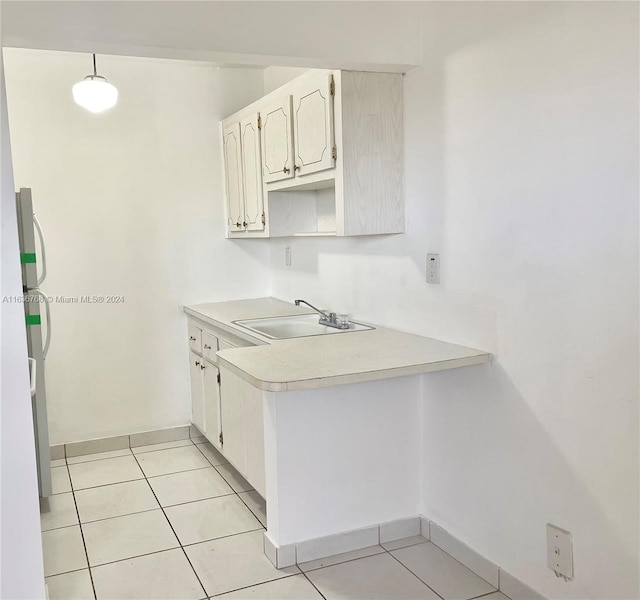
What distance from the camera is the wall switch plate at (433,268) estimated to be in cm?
255

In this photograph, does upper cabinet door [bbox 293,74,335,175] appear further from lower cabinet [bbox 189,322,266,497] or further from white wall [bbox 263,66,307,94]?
lower cabinet [bbox 189,322,266,497]

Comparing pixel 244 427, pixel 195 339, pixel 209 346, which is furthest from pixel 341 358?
pixel 195 339

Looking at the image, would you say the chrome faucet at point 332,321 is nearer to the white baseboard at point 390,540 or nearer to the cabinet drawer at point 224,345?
the cabinet drawer at point 224,345

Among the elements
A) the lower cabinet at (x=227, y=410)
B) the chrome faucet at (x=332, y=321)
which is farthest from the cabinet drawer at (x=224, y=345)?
the chrome faucet at (x=332, y=321)

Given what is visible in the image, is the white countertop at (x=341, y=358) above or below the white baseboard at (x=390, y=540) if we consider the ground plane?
above

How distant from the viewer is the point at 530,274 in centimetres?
208

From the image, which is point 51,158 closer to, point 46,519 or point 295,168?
point 295,168

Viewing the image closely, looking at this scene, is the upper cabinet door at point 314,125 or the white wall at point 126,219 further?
the white wall at point 126,219

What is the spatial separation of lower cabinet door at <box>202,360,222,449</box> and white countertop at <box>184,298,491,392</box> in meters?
0.68

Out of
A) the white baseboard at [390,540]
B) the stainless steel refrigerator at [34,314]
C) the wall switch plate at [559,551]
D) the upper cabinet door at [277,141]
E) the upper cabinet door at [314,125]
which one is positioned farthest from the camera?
the upper cabinet door at [277,141]

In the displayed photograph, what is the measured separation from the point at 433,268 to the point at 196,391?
6.66ft

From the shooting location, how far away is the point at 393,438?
2.70 meters

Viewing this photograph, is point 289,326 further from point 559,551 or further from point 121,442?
point 559,551

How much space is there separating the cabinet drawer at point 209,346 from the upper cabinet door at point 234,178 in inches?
28.7
